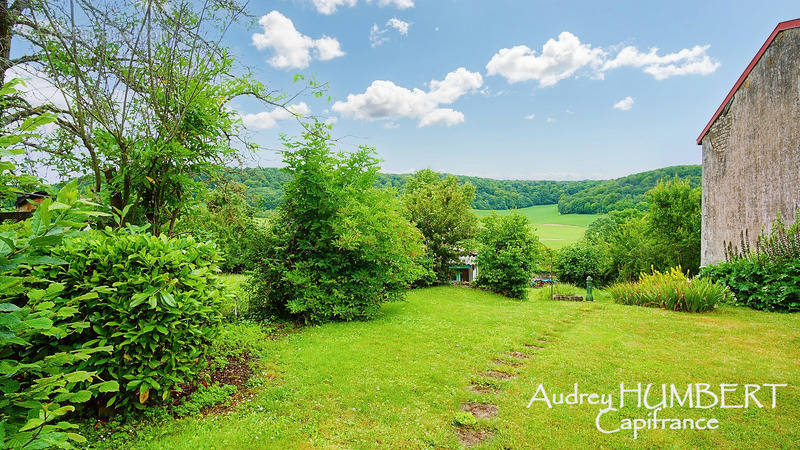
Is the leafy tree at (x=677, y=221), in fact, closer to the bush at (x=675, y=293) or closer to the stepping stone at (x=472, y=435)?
the bush at (x=675, y=293)

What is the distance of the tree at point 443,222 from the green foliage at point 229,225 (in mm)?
9200

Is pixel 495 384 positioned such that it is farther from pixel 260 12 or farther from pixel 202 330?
pixel 260 12

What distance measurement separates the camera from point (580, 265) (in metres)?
32.4

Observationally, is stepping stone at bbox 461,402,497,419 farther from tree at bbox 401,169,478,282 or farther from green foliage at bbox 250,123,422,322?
tree at bbox 401,169,478,282

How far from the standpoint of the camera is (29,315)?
1637mm

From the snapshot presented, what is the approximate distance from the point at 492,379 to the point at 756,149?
13.0 m

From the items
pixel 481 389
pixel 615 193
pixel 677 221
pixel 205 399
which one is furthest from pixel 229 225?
pixel 615 193

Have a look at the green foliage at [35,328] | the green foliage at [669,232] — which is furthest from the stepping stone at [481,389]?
the green foliage at [669,232]

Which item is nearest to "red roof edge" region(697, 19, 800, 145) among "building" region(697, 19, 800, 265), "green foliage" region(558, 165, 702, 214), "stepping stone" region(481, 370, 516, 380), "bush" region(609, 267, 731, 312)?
"building" region(697, 19, 800, 265)

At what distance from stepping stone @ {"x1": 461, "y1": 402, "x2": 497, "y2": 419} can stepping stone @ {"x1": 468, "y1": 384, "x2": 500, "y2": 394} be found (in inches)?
14.5

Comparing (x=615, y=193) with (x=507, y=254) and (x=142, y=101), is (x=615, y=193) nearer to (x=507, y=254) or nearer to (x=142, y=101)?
(x=507, y=254)

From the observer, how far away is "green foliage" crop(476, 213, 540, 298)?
15.8 metres

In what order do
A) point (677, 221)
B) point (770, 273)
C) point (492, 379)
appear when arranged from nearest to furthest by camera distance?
point (492, 379) → point (770, 273) → point (677, 221)

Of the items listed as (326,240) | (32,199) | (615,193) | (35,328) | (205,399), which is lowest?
(205,399)
